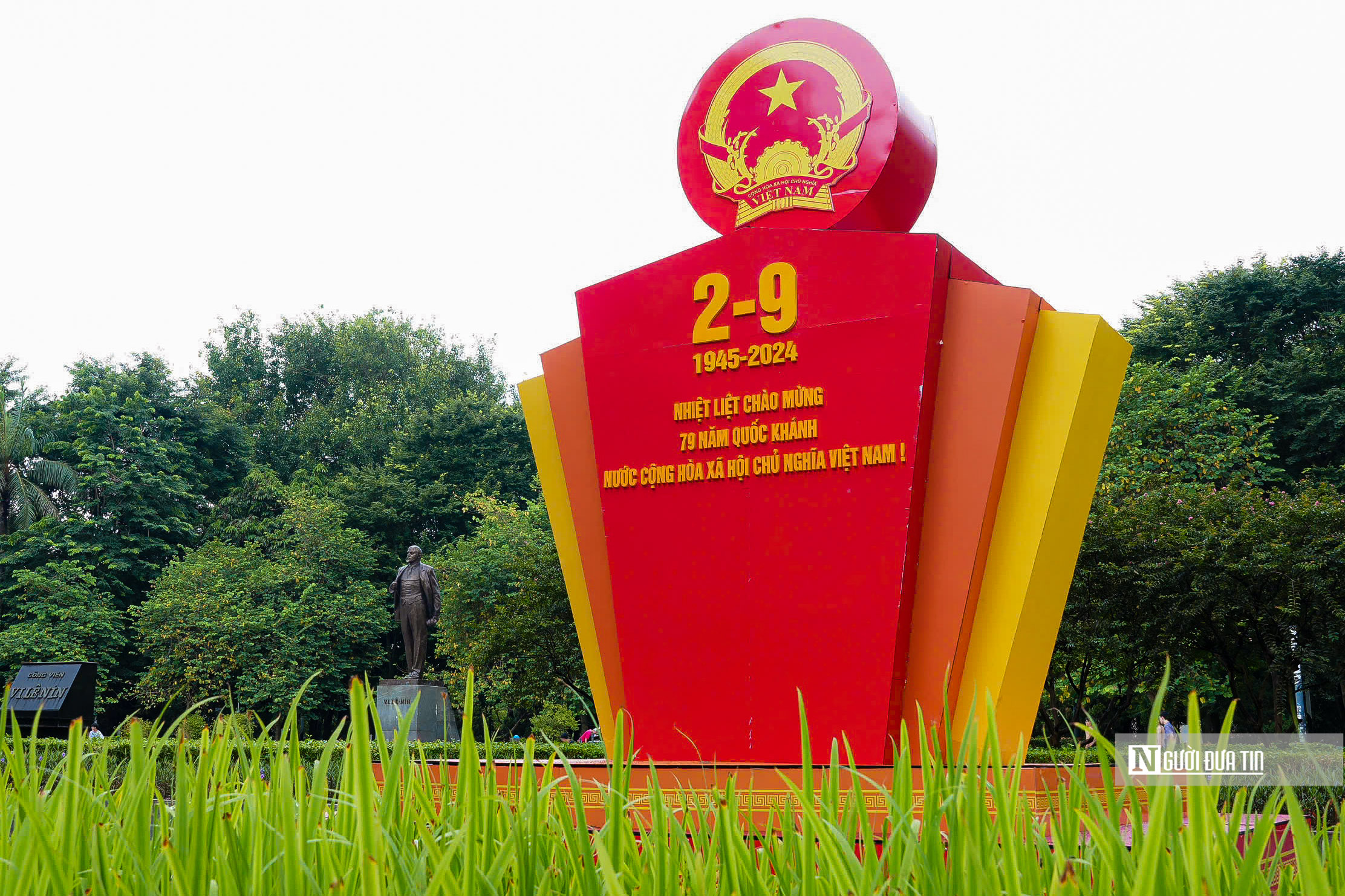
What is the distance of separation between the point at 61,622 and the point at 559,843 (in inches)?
1126

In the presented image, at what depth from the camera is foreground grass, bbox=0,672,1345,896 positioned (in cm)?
159

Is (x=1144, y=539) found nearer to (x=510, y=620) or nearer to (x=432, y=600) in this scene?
(x=432, y=600)

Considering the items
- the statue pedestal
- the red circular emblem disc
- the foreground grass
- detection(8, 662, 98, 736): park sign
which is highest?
the red circular emblem disc

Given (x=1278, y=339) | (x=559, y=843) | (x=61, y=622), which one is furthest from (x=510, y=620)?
(x=559, y=843)

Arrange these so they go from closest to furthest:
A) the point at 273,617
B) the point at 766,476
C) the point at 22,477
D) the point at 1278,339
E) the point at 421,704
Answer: the point at 766,476, the point at 421,704, the point at 1278,339, the point at 273,617, the point at 22,477

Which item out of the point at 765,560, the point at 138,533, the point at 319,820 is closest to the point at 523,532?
the point at 138,533

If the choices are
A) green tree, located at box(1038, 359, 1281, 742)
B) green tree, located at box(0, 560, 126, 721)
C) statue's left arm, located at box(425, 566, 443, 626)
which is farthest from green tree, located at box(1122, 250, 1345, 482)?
green tree, located at box(0, 560, 126, 721)

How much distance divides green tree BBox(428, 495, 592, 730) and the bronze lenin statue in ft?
8.55

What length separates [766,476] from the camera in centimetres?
685

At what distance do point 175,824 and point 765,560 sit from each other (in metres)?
5.10

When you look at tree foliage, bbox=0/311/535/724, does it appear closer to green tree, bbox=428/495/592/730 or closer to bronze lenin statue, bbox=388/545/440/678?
green tree, bbox=428/495/592/730

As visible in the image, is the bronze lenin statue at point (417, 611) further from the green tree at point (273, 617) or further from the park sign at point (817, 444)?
the park sign at point (817, 444)

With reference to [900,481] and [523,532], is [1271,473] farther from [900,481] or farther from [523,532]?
[900,481]

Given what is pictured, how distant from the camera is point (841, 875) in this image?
5.25 feet
